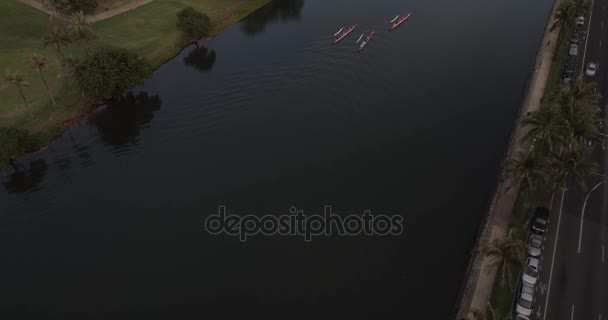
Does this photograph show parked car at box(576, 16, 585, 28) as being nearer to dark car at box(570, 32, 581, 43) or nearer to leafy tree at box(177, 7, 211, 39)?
dark car at box(570, 32, 581, 43)

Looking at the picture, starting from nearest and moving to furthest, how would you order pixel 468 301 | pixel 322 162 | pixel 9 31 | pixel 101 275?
pixel 468 301 → pixel 101 275 → pixel 322 162 → pixel 9 31

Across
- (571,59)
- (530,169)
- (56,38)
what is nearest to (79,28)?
(56,38)

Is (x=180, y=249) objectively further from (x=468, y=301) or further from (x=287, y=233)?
(x=468, y=301)

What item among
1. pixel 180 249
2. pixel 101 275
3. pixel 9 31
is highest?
pixel 9 31

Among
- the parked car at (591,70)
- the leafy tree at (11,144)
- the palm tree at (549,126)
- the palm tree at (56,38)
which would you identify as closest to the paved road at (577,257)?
the palm tree at (549,126)

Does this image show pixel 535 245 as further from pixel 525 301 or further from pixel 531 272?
pixel 525 301

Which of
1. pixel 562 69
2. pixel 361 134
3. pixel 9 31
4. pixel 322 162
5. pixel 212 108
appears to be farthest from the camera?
pixel 9 31

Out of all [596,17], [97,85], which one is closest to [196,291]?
[97,85]

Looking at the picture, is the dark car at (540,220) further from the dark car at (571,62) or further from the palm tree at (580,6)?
the palm tree at (580,6)
